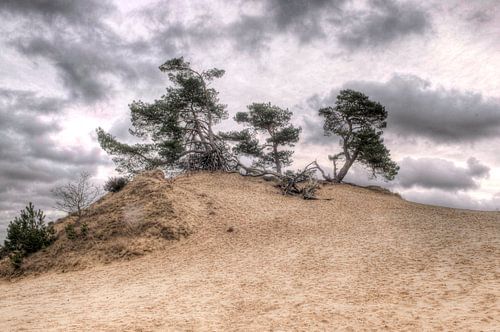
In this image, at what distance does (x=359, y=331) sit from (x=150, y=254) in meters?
9.42

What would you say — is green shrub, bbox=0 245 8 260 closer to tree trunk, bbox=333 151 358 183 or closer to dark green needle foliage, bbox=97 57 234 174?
dark green needle foliage, bbox=97 57 234 174

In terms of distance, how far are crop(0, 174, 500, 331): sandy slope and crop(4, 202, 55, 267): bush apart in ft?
6.69

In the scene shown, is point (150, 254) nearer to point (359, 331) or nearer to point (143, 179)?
point (143, 179)

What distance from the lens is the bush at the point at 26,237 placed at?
47.5ft

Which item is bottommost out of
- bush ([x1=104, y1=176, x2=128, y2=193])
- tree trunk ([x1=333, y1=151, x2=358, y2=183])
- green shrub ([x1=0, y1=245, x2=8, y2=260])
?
green shrub ([x1=0, y1=245, x2=8, y2=260])

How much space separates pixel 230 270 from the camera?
10.4 metres

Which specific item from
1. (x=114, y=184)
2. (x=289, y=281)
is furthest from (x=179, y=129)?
(x=289, y=281)

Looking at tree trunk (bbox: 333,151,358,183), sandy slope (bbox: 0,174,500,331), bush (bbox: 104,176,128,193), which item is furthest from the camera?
tree trunk (bbox: 333,151,358,183)

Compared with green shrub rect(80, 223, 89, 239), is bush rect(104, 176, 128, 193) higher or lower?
higher

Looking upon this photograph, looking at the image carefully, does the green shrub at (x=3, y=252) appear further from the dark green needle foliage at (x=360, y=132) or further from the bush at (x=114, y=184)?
the dark green needle foliage at (x=360, y=132)

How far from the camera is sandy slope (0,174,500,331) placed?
6.40m

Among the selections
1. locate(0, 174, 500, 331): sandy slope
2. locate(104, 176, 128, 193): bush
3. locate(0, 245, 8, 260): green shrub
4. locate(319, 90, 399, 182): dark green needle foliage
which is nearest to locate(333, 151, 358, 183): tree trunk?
locate(319, 90, 399, 182): dark green needle foliage

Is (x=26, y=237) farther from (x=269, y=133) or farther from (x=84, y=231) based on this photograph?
(x=269, y=133)

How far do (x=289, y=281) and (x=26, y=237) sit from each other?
12.8 m
